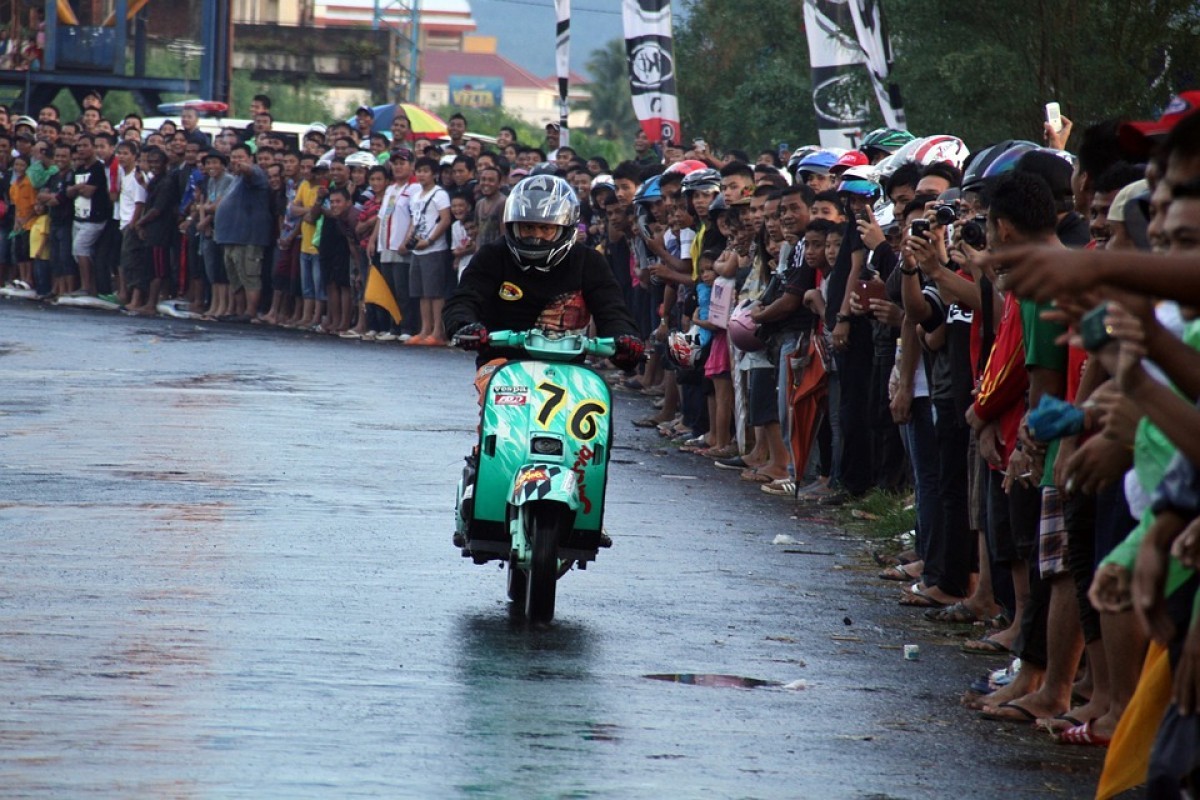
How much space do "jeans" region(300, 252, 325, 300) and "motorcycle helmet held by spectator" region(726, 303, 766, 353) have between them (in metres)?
13.3

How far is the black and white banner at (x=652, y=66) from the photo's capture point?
26.0 meters

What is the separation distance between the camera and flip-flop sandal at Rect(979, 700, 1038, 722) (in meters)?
7.41

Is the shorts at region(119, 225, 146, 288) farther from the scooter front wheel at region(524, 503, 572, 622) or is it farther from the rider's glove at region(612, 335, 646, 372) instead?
the scooter front wheel at region(524, 503, 572, 622)

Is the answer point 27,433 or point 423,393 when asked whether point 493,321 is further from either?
point 423,393

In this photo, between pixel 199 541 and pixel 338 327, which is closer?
pixel 199 541

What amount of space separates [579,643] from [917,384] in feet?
8.53

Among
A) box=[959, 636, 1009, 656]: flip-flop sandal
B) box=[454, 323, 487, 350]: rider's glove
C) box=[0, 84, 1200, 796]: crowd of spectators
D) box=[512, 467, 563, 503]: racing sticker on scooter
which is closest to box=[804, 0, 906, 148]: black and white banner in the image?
box=[0, 84, 1200, 796]: crowd of spectators

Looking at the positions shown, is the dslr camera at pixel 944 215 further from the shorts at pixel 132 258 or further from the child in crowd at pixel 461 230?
the shorts at pixel 132 258

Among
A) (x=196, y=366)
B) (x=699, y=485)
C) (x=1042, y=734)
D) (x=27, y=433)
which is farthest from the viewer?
(x=196, y=366)

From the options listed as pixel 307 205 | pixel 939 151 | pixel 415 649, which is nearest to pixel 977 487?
pixel 415 649

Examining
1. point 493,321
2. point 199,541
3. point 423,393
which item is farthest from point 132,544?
point 423,393

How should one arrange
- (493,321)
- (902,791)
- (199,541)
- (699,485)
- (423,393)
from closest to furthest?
(902,791)
(493,321)
(199,541)
(699,485)
(423,393)

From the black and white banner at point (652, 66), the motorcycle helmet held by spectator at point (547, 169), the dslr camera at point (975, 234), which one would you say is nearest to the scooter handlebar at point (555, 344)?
the dslr camera at point (975, 234)

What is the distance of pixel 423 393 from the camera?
65.2 ft
